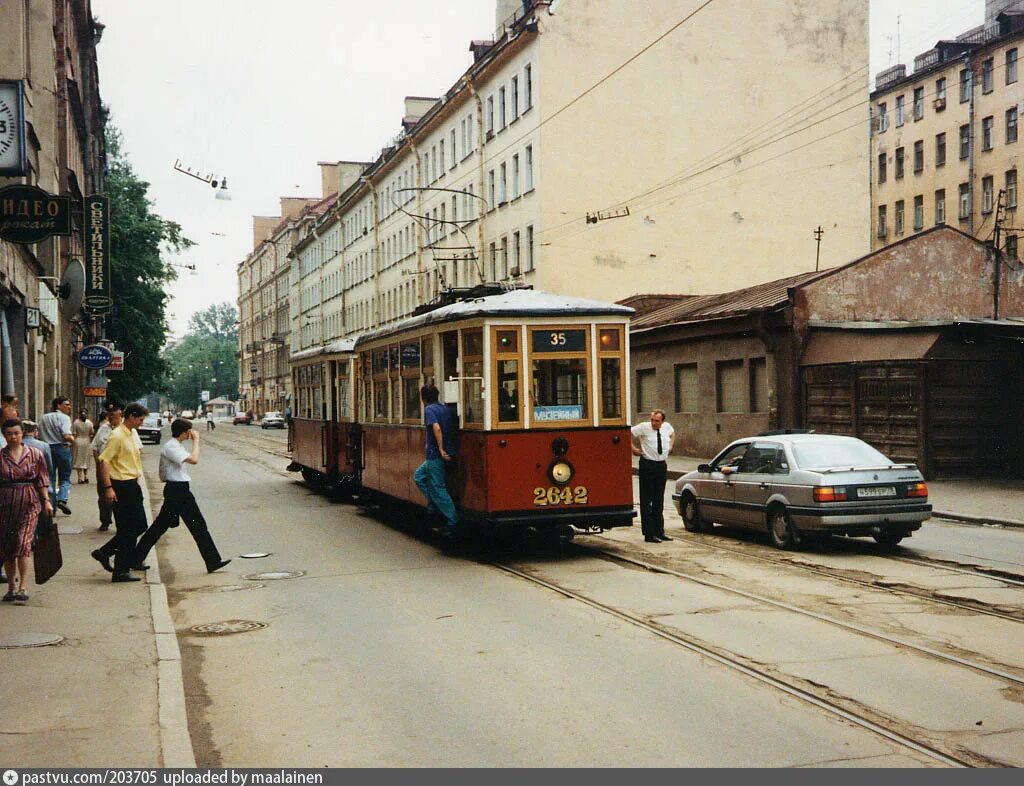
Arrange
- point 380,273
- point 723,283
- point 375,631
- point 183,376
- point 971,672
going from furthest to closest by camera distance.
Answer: point 183,376
point 380,273
point 723,283
point 375,631
point 971,672

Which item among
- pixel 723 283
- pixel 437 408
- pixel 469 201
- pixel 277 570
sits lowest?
pixel 277 570

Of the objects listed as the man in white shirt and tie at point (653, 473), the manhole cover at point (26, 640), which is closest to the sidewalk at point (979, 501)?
the man in white shirt and tie at point (653, 473)

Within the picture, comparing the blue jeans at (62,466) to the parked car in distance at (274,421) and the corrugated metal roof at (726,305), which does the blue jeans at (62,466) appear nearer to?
the corrugated metal roof at (726,305)

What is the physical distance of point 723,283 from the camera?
4762cm

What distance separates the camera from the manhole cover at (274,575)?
12.3 metres

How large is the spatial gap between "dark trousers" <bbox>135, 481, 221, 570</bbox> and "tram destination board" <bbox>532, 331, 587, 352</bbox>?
4039 millimetres

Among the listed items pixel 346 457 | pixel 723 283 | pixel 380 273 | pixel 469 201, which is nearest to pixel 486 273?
pixel 469 201

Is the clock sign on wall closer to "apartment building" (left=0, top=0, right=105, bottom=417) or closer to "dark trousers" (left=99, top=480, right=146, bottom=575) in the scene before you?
"apartment building" (left=0, top=0, right=105, bottom=417)

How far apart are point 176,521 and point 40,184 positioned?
51.5ft

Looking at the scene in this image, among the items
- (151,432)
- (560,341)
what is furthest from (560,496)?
(151,432)

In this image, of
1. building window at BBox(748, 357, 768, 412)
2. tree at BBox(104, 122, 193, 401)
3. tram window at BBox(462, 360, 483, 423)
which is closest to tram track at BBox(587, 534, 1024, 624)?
tram window at BBox(462, 360, 483, 423)

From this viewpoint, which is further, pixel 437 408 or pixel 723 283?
pixel 723 283

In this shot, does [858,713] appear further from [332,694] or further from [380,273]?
[380,273]

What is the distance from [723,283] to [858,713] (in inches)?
1659
